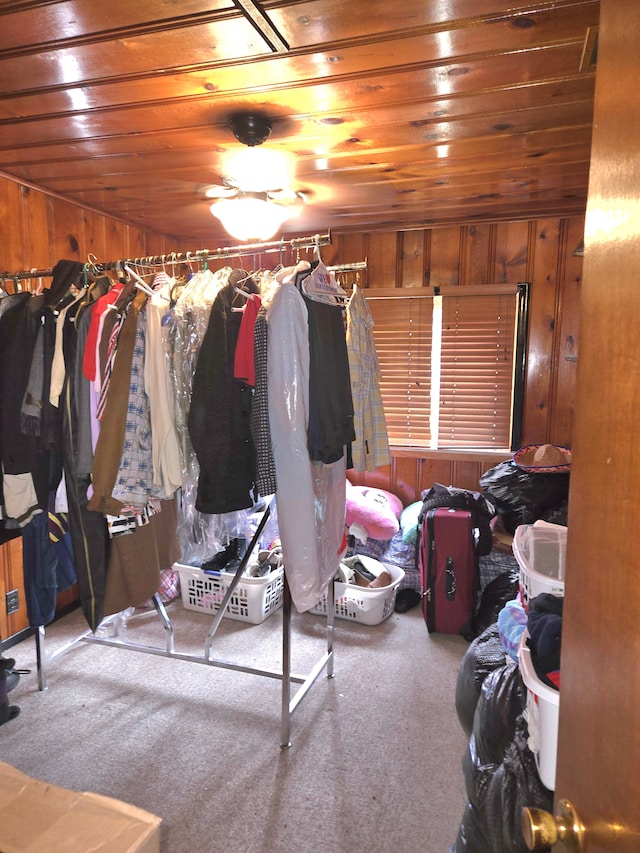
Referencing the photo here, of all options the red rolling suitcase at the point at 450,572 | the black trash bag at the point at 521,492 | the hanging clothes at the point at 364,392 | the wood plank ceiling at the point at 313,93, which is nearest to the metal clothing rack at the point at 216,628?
the hanging clothes at the point at 364,392

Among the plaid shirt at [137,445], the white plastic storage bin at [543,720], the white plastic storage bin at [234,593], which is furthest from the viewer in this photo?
the white plastic storage bin at [234,593]

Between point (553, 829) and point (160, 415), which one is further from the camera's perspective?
point (160, 415)

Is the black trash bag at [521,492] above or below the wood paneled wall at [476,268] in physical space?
below

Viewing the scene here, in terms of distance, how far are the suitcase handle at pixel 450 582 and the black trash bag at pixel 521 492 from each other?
0.48 meters

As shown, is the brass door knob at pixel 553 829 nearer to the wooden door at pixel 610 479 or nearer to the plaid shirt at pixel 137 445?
the wooden door at pixel 610 479

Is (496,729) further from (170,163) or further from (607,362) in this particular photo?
(170,163)

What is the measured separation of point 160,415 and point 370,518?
6.54 ft

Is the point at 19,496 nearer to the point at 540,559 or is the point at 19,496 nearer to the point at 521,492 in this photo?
the point at 540,559

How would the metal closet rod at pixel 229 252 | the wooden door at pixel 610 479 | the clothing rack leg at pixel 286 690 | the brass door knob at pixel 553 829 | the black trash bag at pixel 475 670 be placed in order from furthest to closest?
the clothing rack leg at pixel 286 690 < the metal closet rod at pixel 229 252 < the black trash bag at pixel 475 670 < the brass door knob at pixel 553 829 < the wooden door at pixel 610 479

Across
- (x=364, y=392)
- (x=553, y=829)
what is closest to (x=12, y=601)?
(x=364, y=392)

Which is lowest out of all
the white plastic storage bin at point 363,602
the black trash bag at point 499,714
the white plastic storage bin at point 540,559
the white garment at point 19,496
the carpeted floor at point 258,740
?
the carpeted floor at point 258,740

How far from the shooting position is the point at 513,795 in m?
1.35

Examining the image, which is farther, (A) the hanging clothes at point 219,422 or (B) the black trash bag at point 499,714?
(A) the hanging clothes at point 219,422

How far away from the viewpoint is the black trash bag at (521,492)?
116 inches
